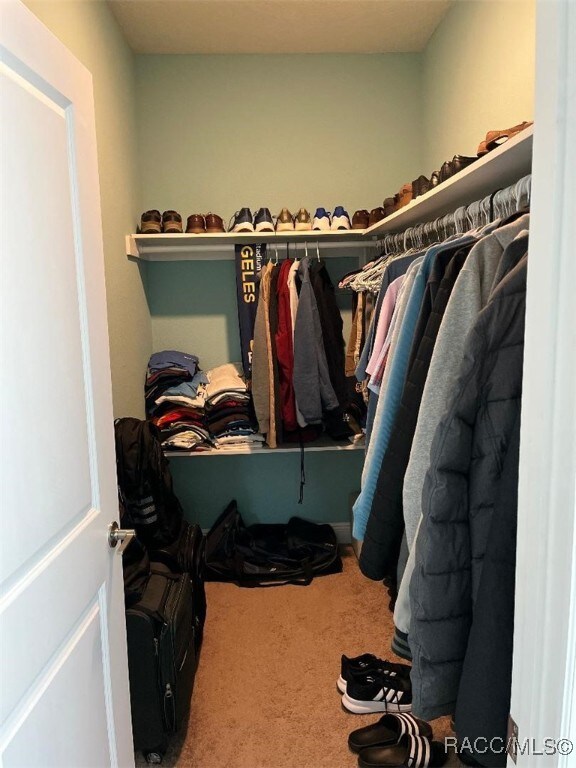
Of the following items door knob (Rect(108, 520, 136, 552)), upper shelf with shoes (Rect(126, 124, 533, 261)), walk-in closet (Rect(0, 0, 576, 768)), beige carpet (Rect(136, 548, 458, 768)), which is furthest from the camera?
upper shelf with shoes (Rect(126, 124, 533, 261))

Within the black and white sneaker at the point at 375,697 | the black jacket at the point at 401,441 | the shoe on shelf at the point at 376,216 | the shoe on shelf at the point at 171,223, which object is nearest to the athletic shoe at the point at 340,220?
the shoe on shelf at the point at 376,216

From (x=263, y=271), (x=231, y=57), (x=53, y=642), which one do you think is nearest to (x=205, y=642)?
(x=53, y=642)

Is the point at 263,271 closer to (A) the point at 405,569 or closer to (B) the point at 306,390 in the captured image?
(B) the point at 306,390

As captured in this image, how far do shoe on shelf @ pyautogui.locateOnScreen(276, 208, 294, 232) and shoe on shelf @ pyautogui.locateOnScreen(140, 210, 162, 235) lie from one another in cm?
59

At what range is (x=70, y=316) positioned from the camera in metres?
1.05

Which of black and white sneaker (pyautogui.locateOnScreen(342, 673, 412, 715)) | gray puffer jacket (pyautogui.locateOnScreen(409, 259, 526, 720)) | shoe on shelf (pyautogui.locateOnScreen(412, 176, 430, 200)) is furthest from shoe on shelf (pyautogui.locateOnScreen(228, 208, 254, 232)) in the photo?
black and white sneaker (pyautogui.locateOnScreen(342, 673, 412, 715))

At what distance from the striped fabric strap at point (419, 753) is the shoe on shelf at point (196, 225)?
222 centimetres

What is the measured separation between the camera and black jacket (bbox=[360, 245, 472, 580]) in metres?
1.10

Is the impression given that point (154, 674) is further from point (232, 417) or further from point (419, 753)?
point (232, 417)

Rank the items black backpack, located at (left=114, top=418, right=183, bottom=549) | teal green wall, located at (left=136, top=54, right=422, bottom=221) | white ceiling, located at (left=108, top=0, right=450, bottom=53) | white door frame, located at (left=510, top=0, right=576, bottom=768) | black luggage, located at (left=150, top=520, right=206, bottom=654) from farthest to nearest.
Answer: teal green wall, located at (left=136, top=54, right=422, bottom=221) → white ceiling, located at (left=108, top=0, right=450, bottom=53) → black luggage, located at (left=150, top=520, right=206, bottom=654) → black backpack, located at (left=114, top=418, right=183, bottom=549) → white door frame, located at (left=510, top=0, right=576, bottom=768)

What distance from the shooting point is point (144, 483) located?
1.93 metres

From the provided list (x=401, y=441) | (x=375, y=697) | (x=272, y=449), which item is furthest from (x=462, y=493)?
(x=272, y=449)

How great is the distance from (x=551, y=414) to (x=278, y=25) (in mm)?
2527

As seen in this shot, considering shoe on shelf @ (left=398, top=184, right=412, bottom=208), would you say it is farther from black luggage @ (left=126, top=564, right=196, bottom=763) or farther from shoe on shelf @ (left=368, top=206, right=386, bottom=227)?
black luggage @ (left=126, top=564, right=196, bottom=763)
